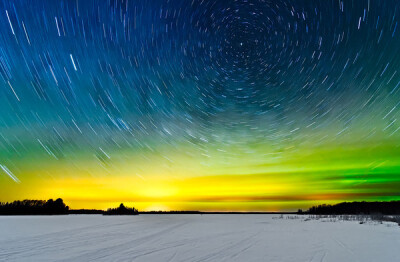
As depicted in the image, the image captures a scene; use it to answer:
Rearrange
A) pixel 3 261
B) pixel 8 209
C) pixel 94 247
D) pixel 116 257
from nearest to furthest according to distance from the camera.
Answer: pixel 3 261
pixel 116 257
pixel 94 247
pixel 8 209

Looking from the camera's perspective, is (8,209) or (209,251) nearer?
(209,251)

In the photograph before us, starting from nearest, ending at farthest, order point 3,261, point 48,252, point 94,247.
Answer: point 3,261, point 48,252, point 94,247

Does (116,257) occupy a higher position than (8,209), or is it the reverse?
(8,209)

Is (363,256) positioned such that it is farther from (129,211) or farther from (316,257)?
(129,211)

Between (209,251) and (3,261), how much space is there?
246 inches

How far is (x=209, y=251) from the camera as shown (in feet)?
35.8

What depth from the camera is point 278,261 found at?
9.06 m

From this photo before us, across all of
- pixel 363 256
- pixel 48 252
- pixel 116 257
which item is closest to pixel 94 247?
pixel 48 252

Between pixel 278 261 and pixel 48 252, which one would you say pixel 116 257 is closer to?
pixel 48 252

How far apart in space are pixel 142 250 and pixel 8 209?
5945 cm

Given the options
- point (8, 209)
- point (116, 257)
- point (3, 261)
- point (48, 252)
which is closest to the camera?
point (3, 261)

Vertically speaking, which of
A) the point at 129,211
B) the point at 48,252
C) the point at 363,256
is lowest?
the point at 363,256

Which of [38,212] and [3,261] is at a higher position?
[38,212]

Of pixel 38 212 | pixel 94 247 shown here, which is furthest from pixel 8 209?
pixel 94 247
